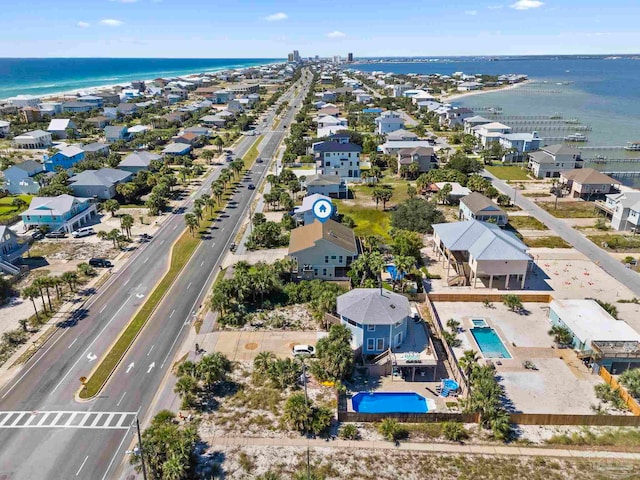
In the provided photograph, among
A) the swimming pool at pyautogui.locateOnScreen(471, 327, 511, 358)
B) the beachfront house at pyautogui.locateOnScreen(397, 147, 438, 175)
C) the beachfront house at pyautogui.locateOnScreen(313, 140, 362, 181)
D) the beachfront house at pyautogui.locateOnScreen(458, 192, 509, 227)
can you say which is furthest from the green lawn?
the swimming pool at pyautogui.locateOnScreen(471, 327, 511, 358)

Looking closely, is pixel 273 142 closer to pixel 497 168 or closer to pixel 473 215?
pixel 497 168

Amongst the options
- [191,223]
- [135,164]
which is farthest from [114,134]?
[191,223]

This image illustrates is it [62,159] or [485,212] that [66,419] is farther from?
[62,159]

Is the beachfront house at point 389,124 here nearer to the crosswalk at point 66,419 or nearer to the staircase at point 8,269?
the staircase at point 8,269

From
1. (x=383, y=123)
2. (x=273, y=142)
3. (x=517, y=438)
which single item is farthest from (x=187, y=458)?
(x=383, y=123)

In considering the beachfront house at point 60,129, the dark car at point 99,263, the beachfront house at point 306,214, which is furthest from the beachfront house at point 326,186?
the beachfront house at point 60,129

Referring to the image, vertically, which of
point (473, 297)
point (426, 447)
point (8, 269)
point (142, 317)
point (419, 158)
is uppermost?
point (419, 158)

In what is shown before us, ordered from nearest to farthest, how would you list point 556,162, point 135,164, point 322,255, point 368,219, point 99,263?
point 322,255 < point 99,263 < point 368,219 < point 556,162 < point 135,164
